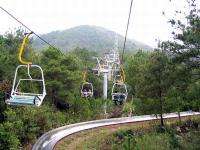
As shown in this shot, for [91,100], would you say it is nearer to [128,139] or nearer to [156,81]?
[156,81]

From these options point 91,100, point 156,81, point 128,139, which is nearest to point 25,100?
point 128,139

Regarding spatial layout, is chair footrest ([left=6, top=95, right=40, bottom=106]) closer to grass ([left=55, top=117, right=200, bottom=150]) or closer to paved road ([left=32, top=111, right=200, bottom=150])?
grass ([left=55, top=117, right=200, bottom=150])

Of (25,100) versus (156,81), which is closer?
(25,100)

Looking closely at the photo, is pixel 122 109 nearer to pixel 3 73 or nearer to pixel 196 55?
pixel 3 73

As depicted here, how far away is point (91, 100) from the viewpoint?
3816 cm

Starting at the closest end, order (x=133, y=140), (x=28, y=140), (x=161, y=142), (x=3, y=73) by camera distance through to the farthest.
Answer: (x=161, y=142), (x=133, y=140), (x=28, y=140), (x=3, y=73)

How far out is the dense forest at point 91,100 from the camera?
1662cm

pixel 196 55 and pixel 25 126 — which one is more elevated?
pixel 196 55

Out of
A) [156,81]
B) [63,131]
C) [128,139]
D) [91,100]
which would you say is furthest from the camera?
[91,100]

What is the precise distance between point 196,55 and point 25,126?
499 inches

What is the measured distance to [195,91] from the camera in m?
14.6

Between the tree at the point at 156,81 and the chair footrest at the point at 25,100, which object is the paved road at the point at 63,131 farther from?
the chair footrest at the point at 25,100

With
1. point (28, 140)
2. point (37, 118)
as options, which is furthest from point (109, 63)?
point (28, 140)

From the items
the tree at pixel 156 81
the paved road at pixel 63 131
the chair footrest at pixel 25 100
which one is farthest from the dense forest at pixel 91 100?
the chair footrest at pixel 25 100
